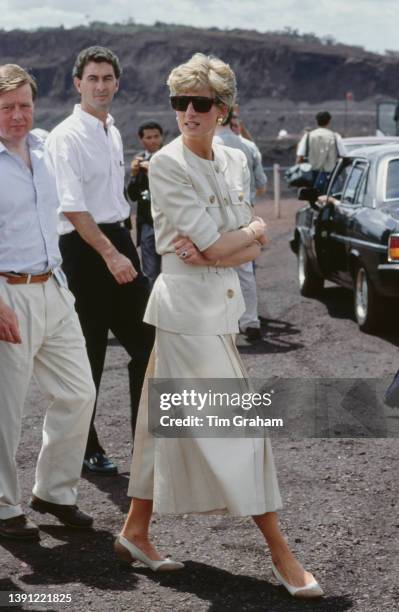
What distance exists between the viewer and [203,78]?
443 cm

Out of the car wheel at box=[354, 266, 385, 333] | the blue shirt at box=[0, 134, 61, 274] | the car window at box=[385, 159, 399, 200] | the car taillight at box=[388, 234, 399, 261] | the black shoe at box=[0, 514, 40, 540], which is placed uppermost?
the blue shirt at box=[0, 134, 61, 274]

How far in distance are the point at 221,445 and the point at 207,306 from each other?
51 centimetres

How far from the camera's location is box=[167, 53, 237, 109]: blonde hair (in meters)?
4.43

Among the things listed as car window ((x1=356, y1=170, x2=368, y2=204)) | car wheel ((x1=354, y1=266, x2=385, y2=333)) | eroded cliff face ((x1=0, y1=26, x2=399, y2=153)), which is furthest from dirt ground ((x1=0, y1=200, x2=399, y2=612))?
eroded cliff face ((x1=0, y1=26, x2=399, y2=153))

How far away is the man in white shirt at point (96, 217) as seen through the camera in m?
6.01

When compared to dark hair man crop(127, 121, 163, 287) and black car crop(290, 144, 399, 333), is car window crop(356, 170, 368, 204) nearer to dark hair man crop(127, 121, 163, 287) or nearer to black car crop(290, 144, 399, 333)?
black car crop(290, 144, 399, 333)

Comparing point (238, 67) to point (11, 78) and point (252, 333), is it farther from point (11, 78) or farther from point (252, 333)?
point (11, 78)

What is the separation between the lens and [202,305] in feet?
15.0

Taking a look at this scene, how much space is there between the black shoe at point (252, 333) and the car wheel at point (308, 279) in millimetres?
2314

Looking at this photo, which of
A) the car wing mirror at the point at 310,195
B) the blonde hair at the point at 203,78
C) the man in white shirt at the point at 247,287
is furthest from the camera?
the car wing mirror at the point at 310,195

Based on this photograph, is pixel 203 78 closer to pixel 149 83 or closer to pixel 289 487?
pixel 289 487

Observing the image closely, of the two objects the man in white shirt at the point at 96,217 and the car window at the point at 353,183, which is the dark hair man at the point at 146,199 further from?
the man in white shirt at the point at 96,217

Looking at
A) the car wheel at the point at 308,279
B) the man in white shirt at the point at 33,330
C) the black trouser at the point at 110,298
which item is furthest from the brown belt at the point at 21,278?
the car wheel at the point at 308,279

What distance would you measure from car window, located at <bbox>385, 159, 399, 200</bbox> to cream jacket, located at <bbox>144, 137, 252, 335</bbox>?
6.24 meters
